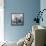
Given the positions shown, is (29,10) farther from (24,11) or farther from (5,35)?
(5,35)

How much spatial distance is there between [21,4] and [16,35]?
138 centimetres

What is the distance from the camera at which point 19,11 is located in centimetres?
591

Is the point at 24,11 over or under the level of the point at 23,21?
over

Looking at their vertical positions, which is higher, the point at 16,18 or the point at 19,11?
the point at 19,11

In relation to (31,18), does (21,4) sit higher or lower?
higher

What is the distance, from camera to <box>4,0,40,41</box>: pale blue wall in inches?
231

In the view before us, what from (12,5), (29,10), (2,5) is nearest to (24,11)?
(29,10)

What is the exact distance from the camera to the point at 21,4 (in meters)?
5.90

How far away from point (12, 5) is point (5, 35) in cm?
135

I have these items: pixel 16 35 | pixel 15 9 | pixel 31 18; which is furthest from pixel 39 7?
pixel 16 35

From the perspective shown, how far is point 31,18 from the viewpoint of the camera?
5961 millimetres

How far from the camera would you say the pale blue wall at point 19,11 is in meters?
5.86

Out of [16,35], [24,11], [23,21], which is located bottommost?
[16,35]

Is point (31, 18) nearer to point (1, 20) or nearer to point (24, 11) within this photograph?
point (24, 11)
